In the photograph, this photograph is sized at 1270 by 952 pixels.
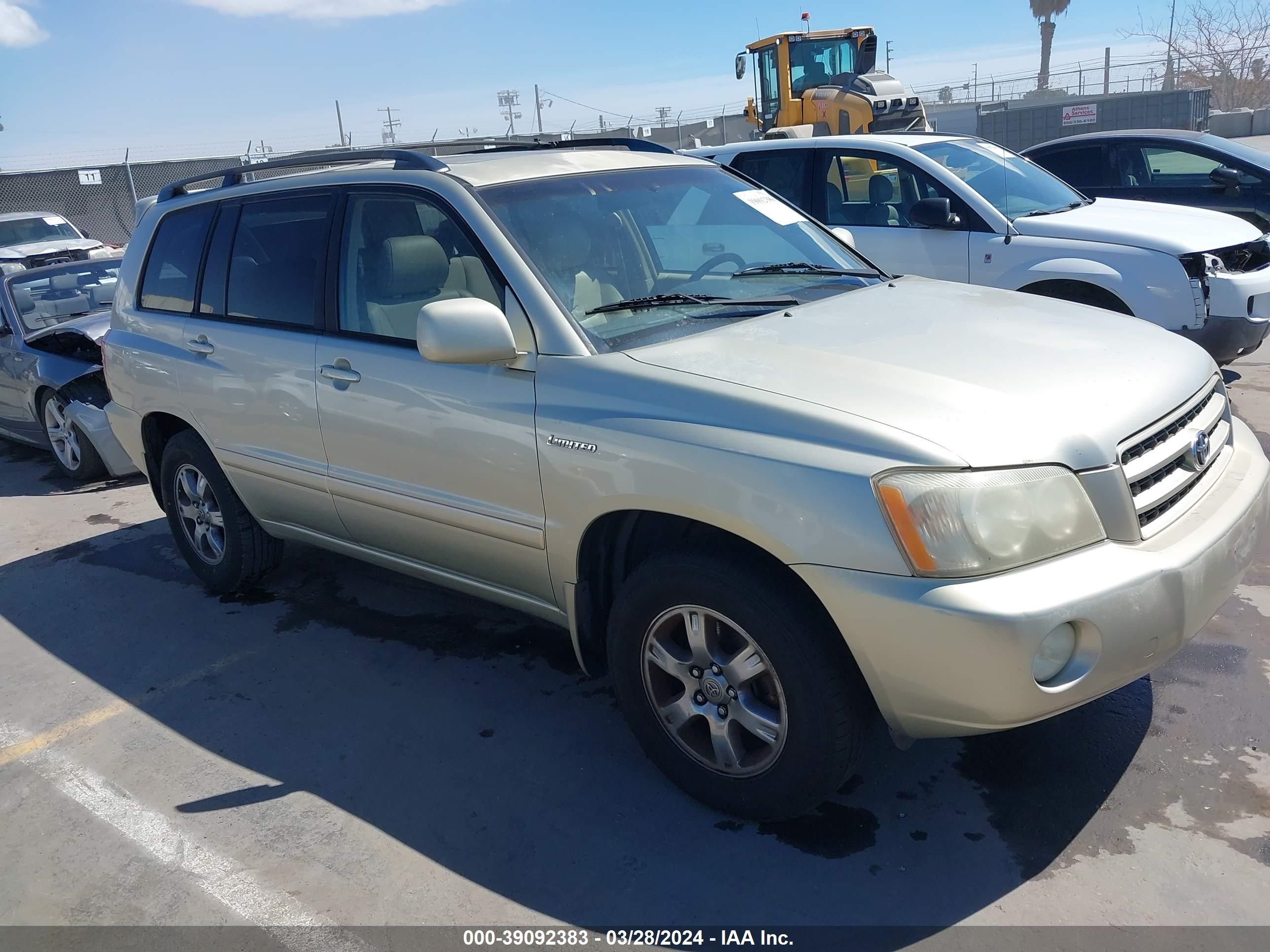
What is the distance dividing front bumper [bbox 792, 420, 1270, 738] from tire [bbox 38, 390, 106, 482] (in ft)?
21.1

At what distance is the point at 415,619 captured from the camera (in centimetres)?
461

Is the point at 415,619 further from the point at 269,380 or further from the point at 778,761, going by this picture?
the point at 778,761

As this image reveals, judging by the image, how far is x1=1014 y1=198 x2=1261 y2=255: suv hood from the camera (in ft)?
20.6

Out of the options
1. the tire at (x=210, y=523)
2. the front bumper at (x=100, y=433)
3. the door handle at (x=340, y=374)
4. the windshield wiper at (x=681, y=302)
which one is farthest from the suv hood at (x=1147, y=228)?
the front bumper at (x=100, y=433)

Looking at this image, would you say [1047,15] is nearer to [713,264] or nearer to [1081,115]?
[1081,115]

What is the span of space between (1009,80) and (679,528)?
124ft

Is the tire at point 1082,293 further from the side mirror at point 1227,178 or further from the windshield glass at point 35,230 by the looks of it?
the windshield glass at point 35,230

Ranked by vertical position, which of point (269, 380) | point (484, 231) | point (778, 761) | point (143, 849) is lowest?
point (143, 849)

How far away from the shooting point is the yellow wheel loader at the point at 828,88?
1611 cm

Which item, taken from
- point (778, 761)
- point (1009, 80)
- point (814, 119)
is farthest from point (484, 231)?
point (1009, 80)

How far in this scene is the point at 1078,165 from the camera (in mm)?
9281

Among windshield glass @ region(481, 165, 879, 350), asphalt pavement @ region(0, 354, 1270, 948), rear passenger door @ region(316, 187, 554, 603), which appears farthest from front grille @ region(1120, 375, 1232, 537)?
rear passenger door @ region(316, 187, 554, 603)

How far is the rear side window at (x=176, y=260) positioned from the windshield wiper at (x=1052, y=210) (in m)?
5.06

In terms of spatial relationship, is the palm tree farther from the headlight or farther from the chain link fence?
the headlight
